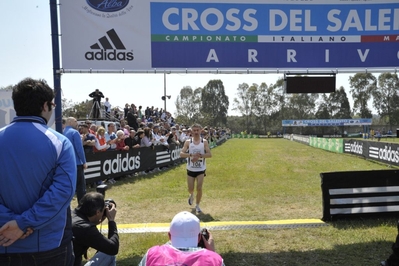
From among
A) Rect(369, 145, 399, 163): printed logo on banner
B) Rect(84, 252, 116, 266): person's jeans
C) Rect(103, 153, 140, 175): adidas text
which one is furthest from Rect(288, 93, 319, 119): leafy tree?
Rect(84, 252, 116, 266): person's jeans

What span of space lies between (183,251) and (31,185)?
3.62 feet

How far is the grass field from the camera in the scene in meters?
4.79

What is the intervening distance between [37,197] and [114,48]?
406 centimetres

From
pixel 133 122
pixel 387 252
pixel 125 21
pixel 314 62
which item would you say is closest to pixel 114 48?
pixel 125 21

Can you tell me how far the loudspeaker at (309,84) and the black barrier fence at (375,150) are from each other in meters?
10.7

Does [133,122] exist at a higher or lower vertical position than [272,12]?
lower

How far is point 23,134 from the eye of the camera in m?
2.21

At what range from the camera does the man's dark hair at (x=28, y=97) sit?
2287mm

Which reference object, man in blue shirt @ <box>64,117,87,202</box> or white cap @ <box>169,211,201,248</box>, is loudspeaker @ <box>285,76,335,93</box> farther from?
white cap @ <box>169,211,201,248</box>

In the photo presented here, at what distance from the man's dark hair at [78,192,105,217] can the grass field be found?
1.81m

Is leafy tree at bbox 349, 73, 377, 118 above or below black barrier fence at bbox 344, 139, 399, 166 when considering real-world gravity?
above

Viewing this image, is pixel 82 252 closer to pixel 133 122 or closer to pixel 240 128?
pixel 133 122

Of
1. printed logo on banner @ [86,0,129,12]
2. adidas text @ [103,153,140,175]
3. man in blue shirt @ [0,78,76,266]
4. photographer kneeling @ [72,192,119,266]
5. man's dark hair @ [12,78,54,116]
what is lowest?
adidas text @ [103,153,140,175]

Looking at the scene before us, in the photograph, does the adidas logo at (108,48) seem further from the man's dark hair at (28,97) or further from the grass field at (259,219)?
the man's dark hair at (28,97)
